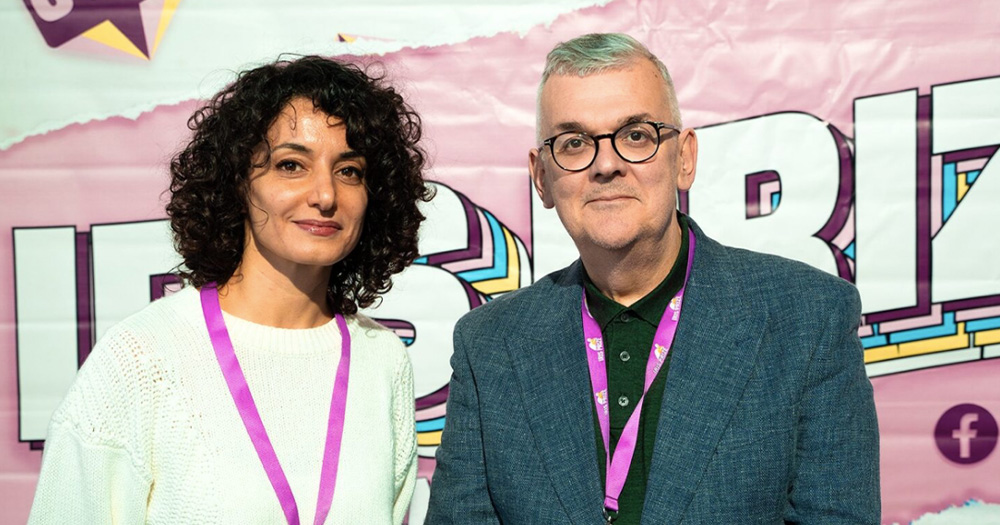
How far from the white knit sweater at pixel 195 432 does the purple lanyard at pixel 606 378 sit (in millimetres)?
515

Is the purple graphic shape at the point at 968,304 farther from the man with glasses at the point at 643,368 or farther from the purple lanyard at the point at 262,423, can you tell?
the purple lanyard at the point at 262,423

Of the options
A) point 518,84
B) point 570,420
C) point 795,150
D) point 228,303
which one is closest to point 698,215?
point 795,150

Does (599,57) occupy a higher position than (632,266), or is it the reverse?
(599,57)

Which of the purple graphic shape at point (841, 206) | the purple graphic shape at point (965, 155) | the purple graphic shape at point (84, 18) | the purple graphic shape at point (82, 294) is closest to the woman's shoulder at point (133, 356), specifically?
the purple graphic shape at point (82, 294)

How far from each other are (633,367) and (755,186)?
1.37 meters

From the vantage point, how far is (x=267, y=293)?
1821mm

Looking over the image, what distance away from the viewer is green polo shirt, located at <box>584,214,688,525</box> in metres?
1.58

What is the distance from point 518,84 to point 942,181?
1488 millimetres

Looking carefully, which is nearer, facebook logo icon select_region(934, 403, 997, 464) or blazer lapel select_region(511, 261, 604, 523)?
blazer lapel select_region(511, 261, 604, 523)

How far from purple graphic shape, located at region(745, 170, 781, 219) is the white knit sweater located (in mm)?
1538

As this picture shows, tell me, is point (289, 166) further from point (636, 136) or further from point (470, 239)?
point (470, 239)

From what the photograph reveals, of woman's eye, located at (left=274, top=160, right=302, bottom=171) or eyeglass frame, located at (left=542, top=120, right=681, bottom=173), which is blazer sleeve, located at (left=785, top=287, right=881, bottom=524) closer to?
eyeglass frame, located at (left=542, top=120, right=681, bottom=173)

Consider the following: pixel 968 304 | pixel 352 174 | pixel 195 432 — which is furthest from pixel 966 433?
pixel 195 432

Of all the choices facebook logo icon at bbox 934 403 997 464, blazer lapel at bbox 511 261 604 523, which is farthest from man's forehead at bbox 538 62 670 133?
facebook logo icon at bbox 934 403 997 464
